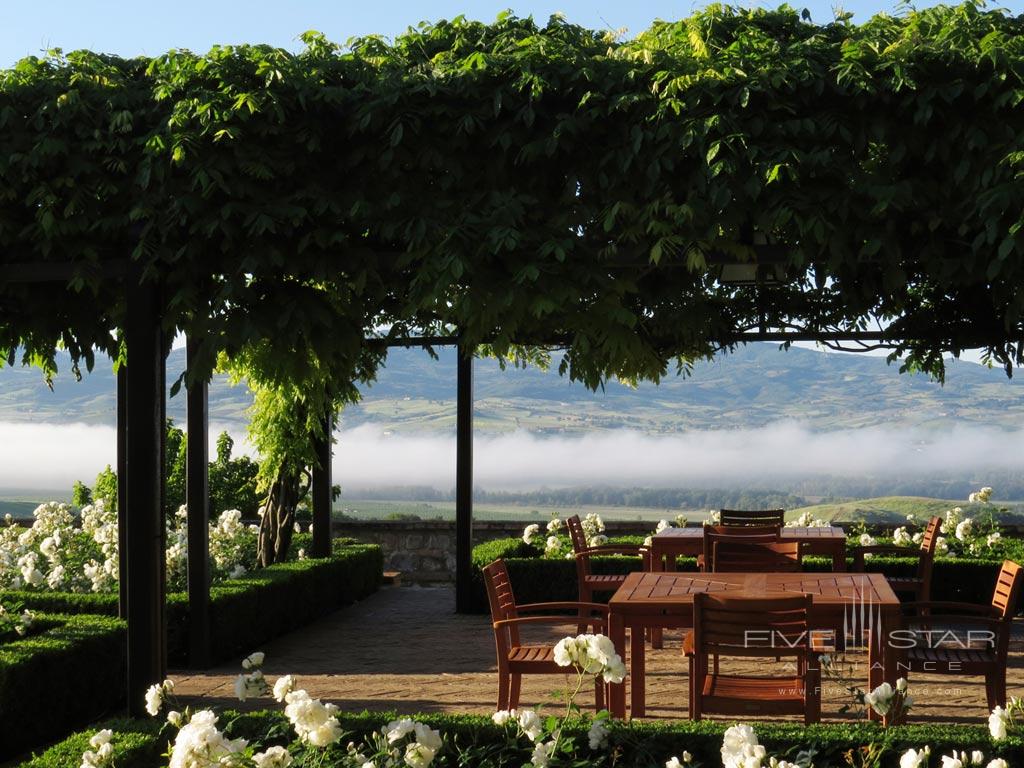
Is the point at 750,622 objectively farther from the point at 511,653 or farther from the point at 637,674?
the point at 511,653

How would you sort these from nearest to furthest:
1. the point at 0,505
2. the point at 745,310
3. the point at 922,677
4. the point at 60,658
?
the point at 60,658 < the point at 922,677 < the point at 745,310 < the point at 0,505

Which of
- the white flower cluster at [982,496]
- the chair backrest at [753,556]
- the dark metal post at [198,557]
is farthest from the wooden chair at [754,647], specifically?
the white flower cluster at [982,496]

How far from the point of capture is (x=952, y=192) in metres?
5.18

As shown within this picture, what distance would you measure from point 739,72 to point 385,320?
15.8 feet

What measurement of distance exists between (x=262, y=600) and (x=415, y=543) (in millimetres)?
5105

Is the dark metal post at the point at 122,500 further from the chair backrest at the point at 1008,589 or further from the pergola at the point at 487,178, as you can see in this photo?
the chair backrest at the point at 1008,589

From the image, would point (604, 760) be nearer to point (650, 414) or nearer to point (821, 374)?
point (650, 414)

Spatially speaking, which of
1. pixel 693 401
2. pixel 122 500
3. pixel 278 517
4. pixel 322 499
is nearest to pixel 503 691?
pixel 122 500

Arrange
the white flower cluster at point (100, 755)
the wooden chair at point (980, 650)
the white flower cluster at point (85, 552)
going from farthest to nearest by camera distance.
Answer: the white flower cluster at point (85, 552), the wooden chair at point (980, 650), the white flower cluster at point (100, 755)

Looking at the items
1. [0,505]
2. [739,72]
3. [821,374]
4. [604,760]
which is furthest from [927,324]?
[821,374]

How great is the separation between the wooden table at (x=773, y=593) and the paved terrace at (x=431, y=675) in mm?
640

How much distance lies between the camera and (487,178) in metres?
5.50

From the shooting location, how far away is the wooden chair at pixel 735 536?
323 inches

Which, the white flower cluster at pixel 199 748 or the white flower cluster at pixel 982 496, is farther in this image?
the white flower cluster at pixel 982 496
